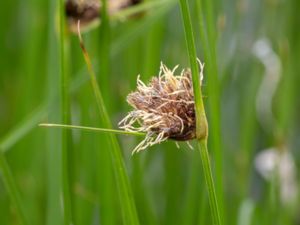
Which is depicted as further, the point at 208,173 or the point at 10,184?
the point at 10,184

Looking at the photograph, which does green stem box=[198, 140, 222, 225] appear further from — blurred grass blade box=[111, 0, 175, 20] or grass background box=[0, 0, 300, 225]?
blurred grass blade box=[111, 0, 175, 20]

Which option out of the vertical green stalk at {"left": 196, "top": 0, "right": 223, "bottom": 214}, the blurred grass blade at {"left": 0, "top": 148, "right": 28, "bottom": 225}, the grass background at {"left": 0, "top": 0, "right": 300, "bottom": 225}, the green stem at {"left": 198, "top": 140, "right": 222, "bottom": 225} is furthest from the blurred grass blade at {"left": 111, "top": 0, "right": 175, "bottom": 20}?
the green stem at {"left": 198, "top": 140, "right": 222, "bottom": 225}

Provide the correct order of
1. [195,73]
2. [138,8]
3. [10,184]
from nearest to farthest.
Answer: [195,73]
[10,184]
[138,8]

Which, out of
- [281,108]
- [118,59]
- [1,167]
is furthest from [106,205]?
[118,59]

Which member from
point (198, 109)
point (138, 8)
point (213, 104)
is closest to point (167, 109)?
point (198, 109)

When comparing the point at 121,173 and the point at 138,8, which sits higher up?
the point at 138,8

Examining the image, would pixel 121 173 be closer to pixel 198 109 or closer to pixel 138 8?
pixel 198 109

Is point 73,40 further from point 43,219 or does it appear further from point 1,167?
point 1,167

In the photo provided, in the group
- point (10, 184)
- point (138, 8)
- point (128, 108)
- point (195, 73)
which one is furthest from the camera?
point (128, 108)
